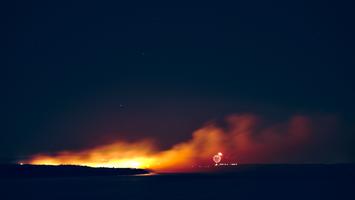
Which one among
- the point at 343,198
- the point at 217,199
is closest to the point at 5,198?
the point at 217,199

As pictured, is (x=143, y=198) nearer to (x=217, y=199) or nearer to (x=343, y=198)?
(x=217, y=199)

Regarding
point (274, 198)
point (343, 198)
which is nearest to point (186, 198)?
point (274, 198)

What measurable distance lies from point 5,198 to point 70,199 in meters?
14.1

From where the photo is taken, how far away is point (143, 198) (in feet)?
327

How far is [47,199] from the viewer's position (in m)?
96.3

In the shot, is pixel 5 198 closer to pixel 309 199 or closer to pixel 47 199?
Result: pixel 47 199

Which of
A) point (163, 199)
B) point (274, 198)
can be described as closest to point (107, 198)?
point (163, 199)

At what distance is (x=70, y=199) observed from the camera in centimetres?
9406

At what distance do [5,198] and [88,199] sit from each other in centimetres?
1789

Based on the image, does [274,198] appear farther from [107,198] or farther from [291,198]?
[107,198]

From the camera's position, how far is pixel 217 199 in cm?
9362

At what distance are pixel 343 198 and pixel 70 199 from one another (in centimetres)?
5968

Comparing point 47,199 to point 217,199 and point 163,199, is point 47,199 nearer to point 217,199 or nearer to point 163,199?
point 163,199

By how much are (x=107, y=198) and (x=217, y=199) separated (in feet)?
80.7
